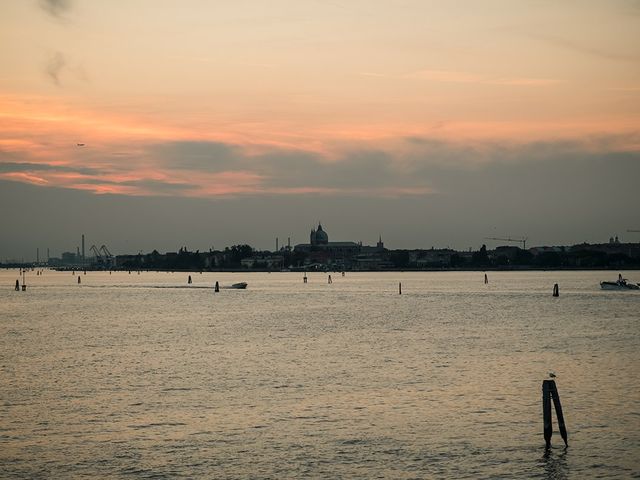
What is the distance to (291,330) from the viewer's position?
7700 centimetres

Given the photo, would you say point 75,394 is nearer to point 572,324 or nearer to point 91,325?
point 91,325

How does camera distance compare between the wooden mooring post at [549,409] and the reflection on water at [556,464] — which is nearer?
the reflection on water at [556,464]

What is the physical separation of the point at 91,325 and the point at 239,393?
5019cm

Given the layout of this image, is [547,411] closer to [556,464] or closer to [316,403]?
[556,464]

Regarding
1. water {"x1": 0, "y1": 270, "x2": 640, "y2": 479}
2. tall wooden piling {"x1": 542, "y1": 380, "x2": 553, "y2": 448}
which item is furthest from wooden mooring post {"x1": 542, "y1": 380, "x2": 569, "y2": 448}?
water {"x1": 0, "y1": 270, "x2": 640, "y2": 479}

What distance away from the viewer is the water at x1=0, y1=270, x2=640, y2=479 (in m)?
26.6

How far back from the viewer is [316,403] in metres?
36.2

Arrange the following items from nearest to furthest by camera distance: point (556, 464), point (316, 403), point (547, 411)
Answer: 1. point (556, 464)
2. point (547, 411)
3. point (316, 403)

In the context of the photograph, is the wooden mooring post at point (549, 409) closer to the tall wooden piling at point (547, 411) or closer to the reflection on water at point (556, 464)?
the tall wooden piling at point (547, 411)

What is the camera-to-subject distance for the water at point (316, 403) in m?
26.6

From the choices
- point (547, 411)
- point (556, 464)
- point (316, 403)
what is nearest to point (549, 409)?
point (547, 411)

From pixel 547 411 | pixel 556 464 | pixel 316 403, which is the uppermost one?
pixel 547 411

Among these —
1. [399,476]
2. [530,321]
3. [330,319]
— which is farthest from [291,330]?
[399,476]

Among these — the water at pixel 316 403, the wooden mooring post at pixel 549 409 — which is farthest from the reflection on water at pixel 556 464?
the wooden mooring post at pixel 549 409
